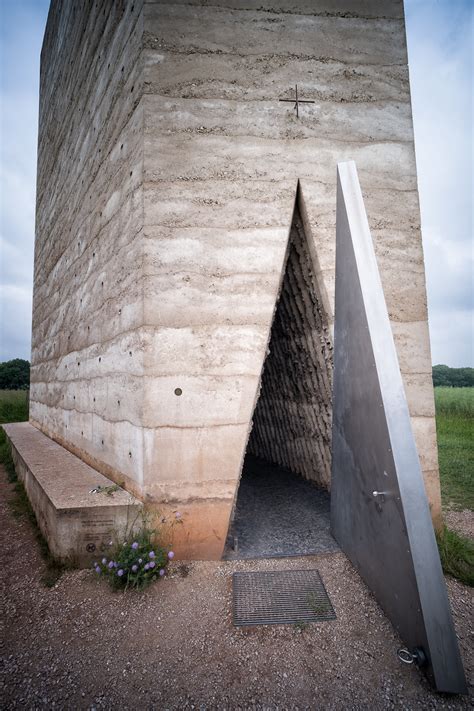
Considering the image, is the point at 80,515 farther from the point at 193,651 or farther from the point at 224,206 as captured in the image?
the point at 224,206

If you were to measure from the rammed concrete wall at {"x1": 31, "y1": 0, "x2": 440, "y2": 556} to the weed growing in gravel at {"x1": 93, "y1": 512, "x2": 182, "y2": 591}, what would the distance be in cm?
26

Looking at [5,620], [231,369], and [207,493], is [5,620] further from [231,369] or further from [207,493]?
[231,369]

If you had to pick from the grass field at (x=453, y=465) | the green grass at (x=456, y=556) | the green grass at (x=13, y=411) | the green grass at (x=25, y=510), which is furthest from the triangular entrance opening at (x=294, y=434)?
the green grass at (x=13, y=411)

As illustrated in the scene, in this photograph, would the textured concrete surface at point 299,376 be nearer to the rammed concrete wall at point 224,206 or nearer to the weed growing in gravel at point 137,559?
the rammed concrete wall at point 224,206

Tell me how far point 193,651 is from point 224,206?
3.84 meters

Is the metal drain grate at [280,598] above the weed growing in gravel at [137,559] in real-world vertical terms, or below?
below

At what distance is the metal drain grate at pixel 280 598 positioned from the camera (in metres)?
2.81

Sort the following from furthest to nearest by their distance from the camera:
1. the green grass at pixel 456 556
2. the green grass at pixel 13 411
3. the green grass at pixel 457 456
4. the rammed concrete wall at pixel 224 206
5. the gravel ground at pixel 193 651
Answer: the green grass at pixel 13 411 → the green grass at pixel 457 456 → the rammed concrete wall at pixel 224 206 → the green grass at pixel 456 556 → the gravel ground at pixel 193 651

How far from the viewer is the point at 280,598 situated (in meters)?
3.01

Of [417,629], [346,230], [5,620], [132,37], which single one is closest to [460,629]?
[417,629]

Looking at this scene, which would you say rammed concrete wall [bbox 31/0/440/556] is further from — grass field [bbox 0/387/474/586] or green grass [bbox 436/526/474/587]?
grass field [bbox 0/387/474/586]

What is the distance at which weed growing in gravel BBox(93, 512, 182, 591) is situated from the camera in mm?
3170

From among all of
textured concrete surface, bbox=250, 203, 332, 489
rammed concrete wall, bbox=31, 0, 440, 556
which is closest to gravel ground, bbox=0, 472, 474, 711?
rammed concrete wall, bbox=31, 0, 440, 556

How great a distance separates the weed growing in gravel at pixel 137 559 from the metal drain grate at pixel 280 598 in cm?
70
